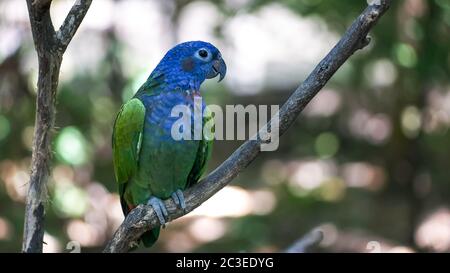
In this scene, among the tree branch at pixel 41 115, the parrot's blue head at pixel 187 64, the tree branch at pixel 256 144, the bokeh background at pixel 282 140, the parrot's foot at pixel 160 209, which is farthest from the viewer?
the bokeh background at pixel 282 140

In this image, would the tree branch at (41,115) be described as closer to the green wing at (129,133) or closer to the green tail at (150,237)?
the green wing at (129,133)

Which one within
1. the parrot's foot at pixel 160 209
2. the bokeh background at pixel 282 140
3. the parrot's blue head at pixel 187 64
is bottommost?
the parrot's foot at pixel 160 209

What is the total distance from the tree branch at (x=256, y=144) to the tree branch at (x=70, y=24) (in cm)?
67

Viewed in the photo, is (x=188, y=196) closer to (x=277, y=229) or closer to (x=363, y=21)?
(x=363, y=21)

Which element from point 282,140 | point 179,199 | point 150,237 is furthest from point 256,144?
point 282,140

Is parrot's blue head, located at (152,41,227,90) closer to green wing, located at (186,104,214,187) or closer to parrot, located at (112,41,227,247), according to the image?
parrot, located at (112,41,227,247)

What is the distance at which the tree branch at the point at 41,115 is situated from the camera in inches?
76.9

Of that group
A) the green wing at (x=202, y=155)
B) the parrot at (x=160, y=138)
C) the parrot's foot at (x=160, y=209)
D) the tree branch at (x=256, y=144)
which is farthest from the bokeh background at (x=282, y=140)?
the tree branch at (x=256, y=144)

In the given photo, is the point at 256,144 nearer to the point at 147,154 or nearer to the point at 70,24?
the point at 147,154

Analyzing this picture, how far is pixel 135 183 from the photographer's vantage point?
2662 millimetres

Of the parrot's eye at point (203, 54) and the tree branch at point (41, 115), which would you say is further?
the parrot's eye at point (203, 54)

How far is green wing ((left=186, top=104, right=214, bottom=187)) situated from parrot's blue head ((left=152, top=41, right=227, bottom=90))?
153 mm

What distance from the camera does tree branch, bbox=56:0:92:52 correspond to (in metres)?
2.02

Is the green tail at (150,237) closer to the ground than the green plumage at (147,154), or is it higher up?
closer to the ground
